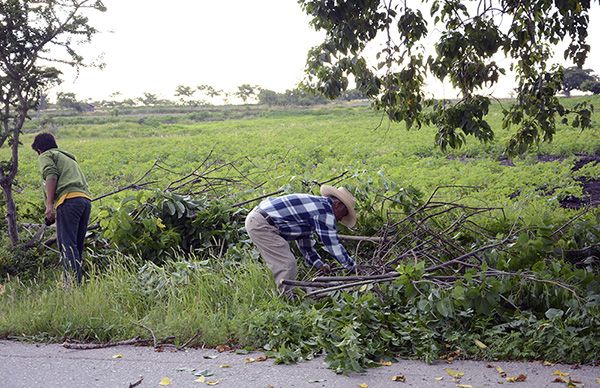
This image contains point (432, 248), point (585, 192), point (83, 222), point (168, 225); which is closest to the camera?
point (432, 248)

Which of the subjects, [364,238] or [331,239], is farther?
[364,238]

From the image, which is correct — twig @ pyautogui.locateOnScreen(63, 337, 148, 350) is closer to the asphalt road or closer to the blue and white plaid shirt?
the asphalt road

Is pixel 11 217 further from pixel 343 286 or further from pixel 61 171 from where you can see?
pixel 343 286

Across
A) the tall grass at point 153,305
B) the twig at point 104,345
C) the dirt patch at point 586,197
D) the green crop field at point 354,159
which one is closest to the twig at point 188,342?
the tall grass at point 153,305

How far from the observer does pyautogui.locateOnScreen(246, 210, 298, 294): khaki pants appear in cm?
689

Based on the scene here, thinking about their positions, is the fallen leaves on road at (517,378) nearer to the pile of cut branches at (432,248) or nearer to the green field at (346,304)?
the green field at (346,304)

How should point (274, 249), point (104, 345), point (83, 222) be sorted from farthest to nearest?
point (83, 222), point (274, 249), point (104, 345)

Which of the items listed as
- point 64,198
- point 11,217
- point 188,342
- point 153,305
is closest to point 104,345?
point 188,342

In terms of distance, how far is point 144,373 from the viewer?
5.33 meters

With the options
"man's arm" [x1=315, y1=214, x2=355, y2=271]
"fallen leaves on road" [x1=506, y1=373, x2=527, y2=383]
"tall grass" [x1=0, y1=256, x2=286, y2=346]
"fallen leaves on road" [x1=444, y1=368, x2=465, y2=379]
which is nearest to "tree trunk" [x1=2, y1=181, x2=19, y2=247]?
"tall grass" [x1=0, y1=256, x2=286, y2=346]

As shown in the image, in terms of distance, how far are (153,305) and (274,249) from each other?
4.43ft

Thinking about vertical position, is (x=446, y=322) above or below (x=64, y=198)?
below

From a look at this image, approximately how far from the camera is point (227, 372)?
17.4 feet

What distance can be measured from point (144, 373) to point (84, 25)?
5793 mm
